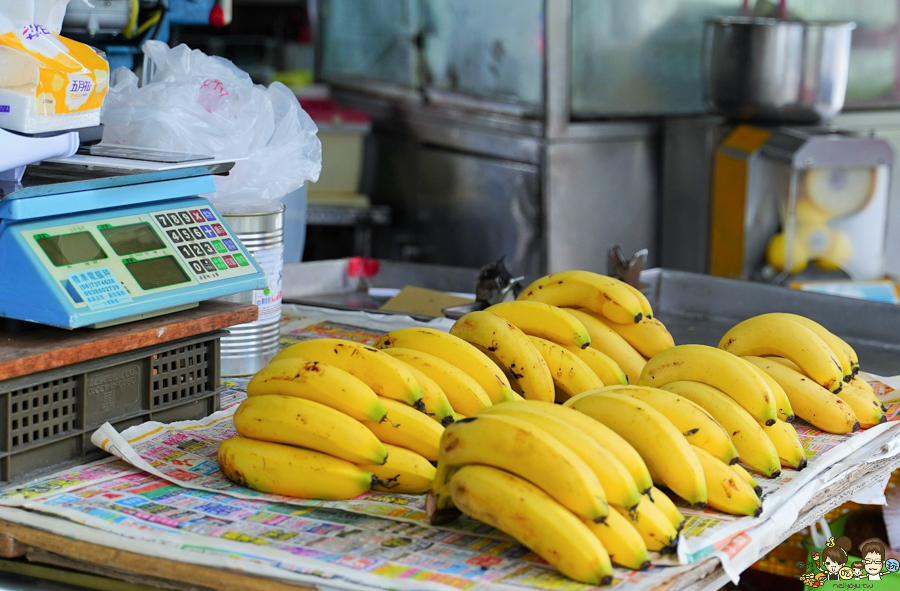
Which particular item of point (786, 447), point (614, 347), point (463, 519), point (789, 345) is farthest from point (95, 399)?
point (789, 345)

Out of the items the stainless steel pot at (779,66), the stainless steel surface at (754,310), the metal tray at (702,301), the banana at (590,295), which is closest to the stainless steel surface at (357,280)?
the metal tray at (702,301)

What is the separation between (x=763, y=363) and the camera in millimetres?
1922

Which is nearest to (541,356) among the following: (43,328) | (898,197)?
(43,328)

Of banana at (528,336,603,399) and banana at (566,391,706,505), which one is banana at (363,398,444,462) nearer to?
banana at (566,391,706,505)

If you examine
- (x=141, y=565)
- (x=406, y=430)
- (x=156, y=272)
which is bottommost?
(x=141, y=565)

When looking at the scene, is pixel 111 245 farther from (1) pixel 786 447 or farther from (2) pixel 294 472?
(1) pixel 786 447

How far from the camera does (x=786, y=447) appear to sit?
1.67m

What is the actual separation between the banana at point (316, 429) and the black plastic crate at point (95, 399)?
28 cm

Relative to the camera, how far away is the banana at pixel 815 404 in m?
1.85

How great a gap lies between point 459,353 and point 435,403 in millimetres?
143

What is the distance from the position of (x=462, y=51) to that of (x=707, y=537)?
3.94 m

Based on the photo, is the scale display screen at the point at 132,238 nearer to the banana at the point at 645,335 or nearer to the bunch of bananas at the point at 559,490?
the bunch of bananas at the point at 559,490

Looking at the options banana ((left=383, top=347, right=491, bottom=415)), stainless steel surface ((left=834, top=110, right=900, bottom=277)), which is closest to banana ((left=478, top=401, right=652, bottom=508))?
banana ((left=383, top=347, right=491, bottom=415))

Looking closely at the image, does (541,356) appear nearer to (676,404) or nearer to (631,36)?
(676,404)
